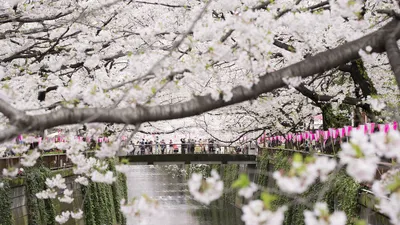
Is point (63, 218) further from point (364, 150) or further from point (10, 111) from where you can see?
point (364, 150)

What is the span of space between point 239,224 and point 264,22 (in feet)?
77.8

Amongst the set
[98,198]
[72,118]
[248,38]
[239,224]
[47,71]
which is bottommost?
[239,224]

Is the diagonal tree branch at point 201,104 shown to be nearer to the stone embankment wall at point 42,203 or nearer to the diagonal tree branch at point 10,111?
the diagonal tree branch at point 10,111

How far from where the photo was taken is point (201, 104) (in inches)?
184

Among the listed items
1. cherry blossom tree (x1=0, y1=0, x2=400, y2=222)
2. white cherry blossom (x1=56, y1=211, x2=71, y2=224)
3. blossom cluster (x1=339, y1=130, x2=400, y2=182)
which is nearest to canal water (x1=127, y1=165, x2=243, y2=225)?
cherry blossom tree (x1=0, y1=0, x2=400, y2=222)

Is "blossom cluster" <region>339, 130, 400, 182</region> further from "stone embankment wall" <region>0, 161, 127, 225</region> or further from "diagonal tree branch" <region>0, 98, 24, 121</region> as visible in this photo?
"stone embankment wall" <region>0, 161, 127, 225</region>

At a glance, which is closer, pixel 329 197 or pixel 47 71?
pixel 47 71

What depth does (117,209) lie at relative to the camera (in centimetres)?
2486

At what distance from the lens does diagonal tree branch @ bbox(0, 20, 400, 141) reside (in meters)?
4.50

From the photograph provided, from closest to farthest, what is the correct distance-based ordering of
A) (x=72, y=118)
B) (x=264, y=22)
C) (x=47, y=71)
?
(x=72, y=118) → (x=264, y=22) → (x=47, y=71)

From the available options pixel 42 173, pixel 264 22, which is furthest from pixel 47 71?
pixel 264 22

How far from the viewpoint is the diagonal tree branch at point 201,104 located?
4500mm

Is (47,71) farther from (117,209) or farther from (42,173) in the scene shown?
(117,209)

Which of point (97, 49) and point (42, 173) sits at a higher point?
point (97, 49)
